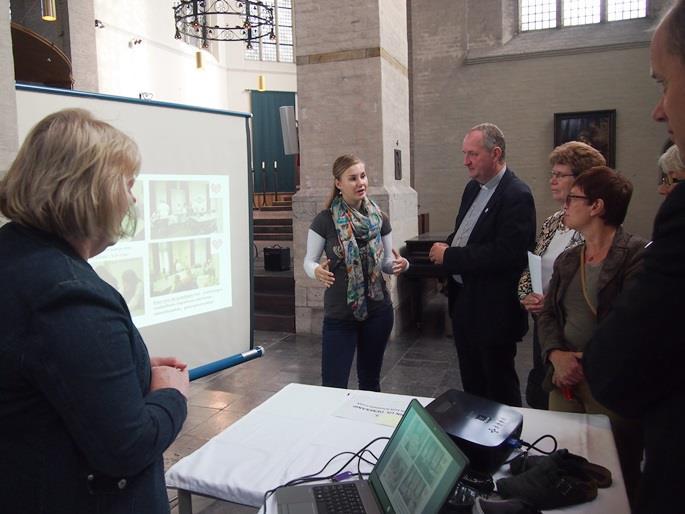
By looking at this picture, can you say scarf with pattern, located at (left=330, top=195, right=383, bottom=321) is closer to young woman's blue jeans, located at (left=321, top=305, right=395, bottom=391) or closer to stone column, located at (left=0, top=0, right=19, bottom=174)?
young woman's blue jeans, located at (left=321, top=305, right=395, bottom=391)

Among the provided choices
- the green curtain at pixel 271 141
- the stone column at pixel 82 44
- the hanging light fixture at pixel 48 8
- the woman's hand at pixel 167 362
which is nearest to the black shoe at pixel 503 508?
the woman's hand at pixel 167 362

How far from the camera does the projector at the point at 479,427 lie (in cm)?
138

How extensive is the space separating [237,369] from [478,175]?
287 cm

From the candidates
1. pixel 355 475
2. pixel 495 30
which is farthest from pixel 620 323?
pixel 495 30

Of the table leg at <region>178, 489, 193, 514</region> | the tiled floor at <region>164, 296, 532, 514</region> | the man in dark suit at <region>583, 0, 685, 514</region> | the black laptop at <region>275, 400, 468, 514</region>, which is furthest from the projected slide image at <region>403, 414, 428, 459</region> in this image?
the tiled floor at <region>164, 296, 532, 514</region>

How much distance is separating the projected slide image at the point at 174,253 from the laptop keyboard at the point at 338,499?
1.26 metres

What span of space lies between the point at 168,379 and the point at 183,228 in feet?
4.30

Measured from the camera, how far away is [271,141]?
1639cm

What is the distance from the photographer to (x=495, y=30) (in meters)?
10.4

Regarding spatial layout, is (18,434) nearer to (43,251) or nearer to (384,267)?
(43,251)

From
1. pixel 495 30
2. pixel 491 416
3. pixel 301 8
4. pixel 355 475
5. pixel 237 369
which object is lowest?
pixel 237 369

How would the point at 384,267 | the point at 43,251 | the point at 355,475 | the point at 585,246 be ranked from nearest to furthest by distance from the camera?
the point at 43,251
the point at 355,475
the point at 585,246
the point at 384,267

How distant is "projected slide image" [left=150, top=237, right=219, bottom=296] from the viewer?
7.63 feet

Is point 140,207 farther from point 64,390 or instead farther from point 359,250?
point 64,390
